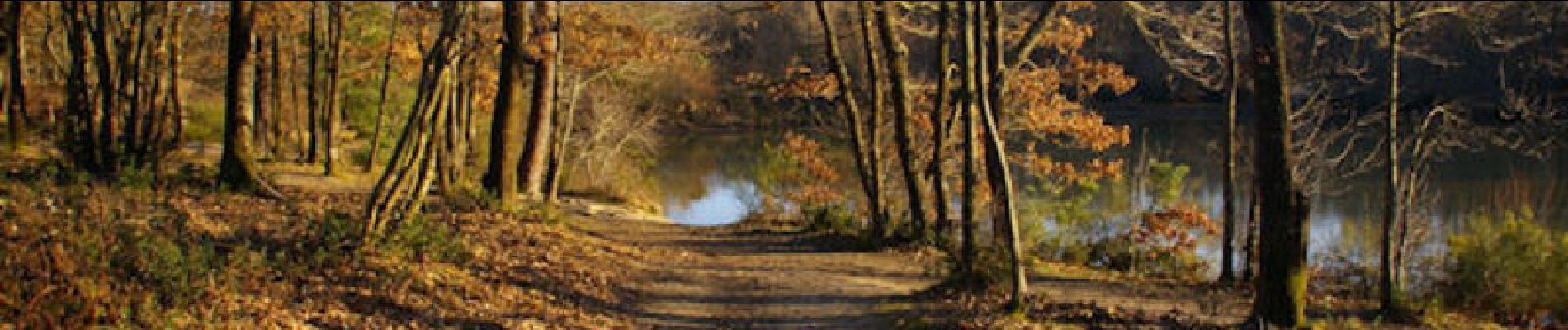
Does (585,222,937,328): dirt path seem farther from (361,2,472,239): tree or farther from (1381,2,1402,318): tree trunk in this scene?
(1381,2,1402,318): tree trunk

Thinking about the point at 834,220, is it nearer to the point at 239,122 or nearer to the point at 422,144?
the point at 239,122

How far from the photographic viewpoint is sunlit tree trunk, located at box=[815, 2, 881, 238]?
53.2ft

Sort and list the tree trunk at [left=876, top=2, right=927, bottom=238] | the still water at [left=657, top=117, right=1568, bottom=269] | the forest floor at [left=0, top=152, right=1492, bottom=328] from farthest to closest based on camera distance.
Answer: the still water at [left=657, top=117, right=1568, bottom=269] → the tree trunk at [left=876, top=2, right=927, bottom=238] → the forest floor at [left=0, top=152, right=1492, bottom=328]

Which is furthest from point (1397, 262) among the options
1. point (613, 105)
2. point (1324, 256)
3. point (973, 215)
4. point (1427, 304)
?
point (613, 105)

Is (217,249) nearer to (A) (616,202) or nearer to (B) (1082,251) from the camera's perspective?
(B) (1082,251)

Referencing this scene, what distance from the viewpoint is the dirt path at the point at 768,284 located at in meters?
10.4

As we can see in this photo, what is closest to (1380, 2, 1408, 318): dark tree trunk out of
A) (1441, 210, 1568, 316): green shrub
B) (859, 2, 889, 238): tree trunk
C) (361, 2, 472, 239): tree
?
(1441, 210, 1568, 316): green shrub

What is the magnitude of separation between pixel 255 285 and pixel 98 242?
0.92m

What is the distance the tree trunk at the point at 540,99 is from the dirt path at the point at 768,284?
1113 mm

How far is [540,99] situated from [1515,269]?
1197 cm

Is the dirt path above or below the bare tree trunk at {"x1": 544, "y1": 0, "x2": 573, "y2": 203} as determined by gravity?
below

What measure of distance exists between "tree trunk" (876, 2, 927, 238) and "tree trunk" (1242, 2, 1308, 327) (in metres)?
7.35

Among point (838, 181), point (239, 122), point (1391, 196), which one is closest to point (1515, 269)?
point (1391, 196)

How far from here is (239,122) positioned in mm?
13234
